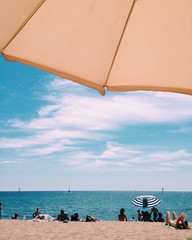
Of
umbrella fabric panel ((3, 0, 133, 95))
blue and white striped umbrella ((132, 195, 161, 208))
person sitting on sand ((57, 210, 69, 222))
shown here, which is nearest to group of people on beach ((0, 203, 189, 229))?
person sitting on sand ((57, 210, 69, 222))

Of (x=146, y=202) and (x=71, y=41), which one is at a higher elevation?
(x=71, y=41)

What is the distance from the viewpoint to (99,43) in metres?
2.44

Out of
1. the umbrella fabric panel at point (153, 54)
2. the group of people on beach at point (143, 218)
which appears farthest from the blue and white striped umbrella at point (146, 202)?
the umbrella fabric panel at point (153, 54)

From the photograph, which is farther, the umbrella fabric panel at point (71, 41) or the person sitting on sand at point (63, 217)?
the person sitting on sand at point (63, 217)

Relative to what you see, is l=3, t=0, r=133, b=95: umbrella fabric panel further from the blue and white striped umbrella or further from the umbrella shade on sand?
the blue and white striped umbrella

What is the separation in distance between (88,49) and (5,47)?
24.8 inches

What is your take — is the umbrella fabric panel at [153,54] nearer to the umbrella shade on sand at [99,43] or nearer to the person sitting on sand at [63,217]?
the umbrella shade on sand at [99,43]

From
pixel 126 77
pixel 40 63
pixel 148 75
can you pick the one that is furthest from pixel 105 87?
pixel 40 63

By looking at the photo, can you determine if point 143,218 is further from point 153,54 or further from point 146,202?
point 153,54

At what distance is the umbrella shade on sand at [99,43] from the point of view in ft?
7.73

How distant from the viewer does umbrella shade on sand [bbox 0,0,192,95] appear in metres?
2.36

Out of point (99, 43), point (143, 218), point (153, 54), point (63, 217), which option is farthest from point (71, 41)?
point (143, 218)

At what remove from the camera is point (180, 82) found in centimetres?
243

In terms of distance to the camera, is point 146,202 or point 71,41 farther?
point 146,202
